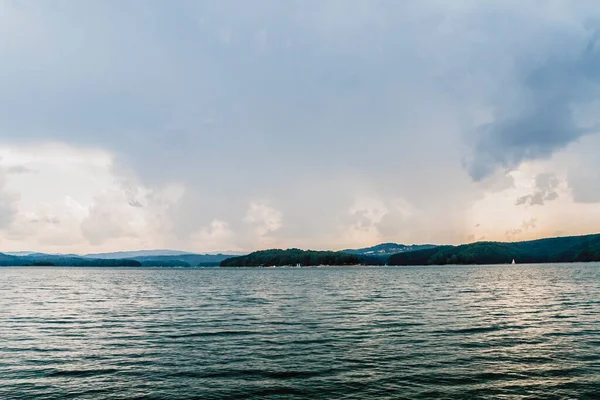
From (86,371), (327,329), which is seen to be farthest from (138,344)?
(327,329)

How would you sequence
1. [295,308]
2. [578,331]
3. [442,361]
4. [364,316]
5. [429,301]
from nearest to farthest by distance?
[442,361]
[578,331]
[364,316]
[295,308]
[429,301]

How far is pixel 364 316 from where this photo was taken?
5634 centimetres

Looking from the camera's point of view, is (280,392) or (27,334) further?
(27,334)

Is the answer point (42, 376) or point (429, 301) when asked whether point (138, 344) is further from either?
point (429, 301)

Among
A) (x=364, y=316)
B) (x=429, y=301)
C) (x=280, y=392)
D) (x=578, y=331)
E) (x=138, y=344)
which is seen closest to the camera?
(x=280, y=392)

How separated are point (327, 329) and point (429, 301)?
35831 millimetres

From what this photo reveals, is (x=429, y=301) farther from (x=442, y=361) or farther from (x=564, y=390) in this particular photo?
(x=564, y=390)

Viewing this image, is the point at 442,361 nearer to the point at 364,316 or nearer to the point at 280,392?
the point at 280,392

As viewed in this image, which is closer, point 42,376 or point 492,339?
point 42,376

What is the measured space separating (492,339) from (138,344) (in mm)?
31457

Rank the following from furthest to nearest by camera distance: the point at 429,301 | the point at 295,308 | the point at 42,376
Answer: the point at 429,301 → the point at 295,308 → the point at 42,376

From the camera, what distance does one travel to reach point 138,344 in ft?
131

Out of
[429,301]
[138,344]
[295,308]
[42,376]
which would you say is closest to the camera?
[42,376]

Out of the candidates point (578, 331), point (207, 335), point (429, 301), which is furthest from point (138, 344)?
point (429, 301)
